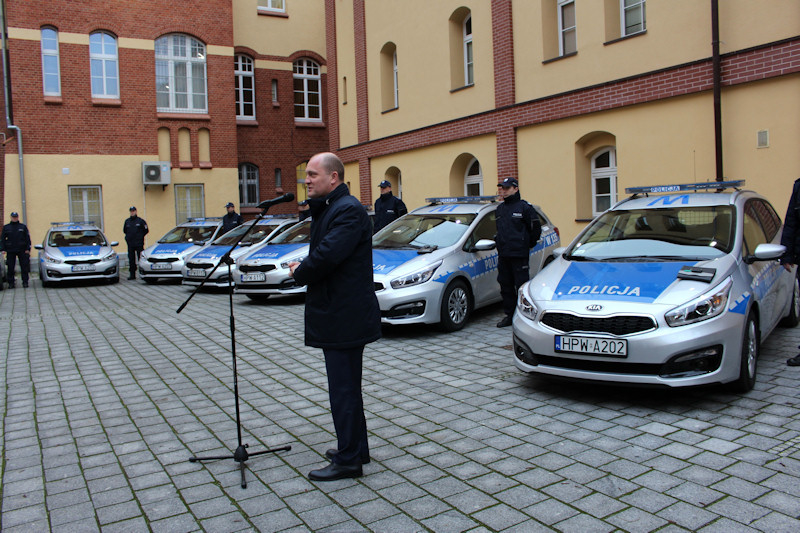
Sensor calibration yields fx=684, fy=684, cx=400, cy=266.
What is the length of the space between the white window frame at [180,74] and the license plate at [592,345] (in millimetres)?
22365

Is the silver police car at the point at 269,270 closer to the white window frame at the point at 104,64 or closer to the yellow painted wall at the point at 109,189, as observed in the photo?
the yellow painted wall at the point at 109,189

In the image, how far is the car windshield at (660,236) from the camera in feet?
19.7

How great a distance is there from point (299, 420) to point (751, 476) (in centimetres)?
311

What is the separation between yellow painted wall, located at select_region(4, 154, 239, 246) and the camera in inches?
875

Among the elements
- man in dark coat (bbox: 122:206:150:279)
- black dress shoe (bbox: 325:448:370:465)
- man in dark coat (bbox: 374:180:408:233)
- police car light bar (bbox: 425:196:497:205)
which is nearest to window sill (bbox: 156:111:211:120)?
man in dark coat (bbox: 122:206:150:279)

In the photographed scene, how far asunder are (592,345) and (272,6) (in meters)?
26.1

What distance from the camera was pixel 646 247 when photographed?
20.5 feet

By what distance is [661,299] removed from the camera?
515 cm

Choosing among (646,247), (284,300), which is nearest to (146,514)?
(646,247)

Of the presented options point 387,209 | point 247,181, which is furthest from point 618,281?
point 247,181

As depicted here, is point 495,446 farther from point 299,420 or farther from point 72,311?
point 72,311

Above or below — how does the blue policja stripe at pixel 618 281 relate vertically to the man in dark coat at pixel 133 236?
below

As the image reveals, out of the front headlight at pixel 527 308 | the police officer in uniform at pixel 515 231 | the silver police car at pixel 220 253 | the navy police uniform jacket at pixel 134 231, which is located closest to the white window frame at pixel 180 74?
the navy police uniform jacket at pixel 134 231

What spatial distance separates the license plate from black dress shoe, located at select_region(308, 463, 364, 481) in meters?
2.04
